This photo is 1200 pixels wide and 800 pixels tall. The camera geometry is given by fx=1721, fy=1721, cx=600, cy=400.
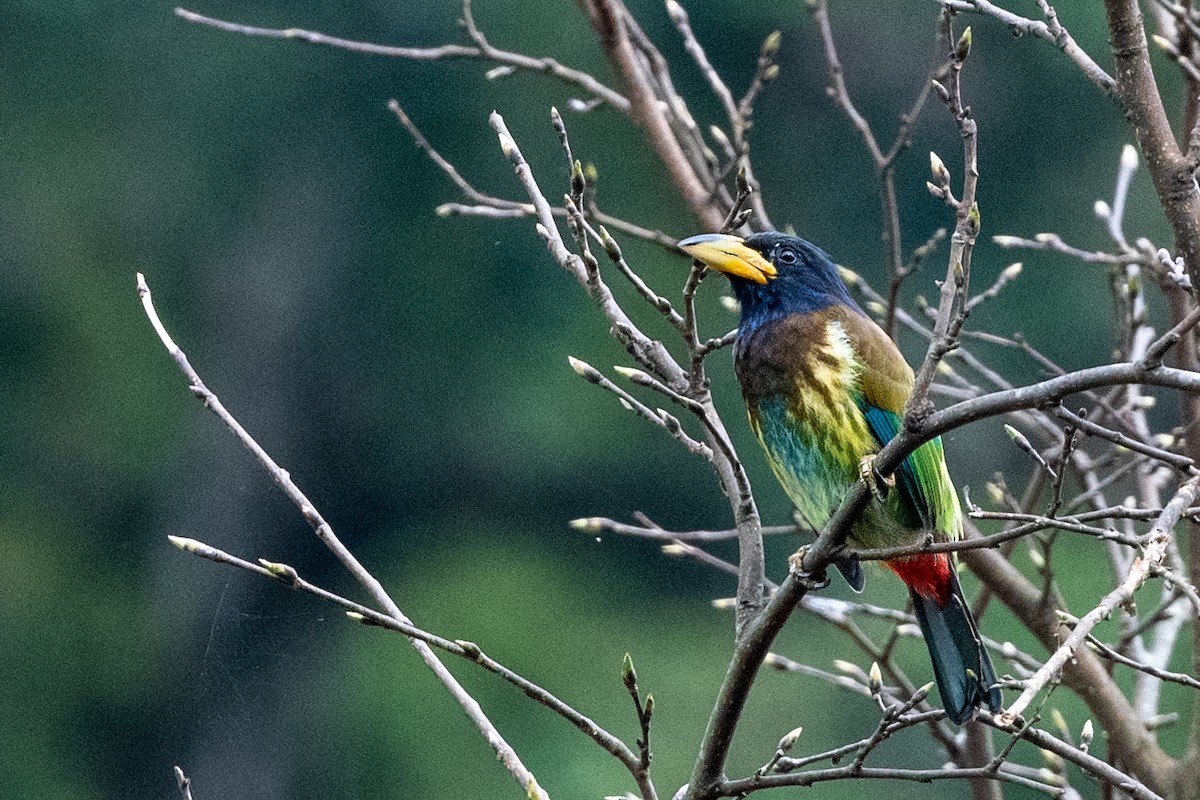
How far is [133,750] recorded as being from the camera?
1222 centimetres

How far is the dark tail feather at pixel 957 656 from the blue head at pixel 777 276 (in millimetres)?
648

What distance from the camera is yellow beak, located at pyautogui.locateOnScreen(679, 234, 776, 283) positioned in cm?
330

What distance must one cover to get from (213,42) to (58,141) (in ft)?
4.81

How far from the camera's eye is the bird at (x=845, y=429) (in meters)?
3.27

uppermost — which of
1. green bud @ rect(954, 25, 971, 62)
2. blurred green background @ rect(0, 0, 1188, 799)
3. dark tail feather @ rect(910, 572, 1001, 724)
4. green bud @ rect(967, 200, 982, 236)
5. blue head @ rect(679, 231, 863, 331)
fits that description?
green bud @ rect(954, 25, 971, 62)

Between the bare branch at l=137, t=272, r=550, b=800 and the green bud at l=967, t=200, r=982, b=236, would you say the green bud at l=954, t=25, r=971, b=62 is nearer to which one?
the green bud at l=967, t=200, r=982, b=236

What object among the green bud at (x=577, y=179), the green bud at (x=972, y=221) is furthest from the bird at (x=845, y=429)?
the green bud at (x=972, y=221)

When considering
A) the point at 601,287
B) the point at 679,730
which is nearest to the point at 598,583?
the point at 679,730

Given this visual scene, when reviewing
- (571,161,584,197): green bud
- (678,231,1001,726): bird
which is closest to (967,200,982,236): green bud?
(571,161,584,197): green bud

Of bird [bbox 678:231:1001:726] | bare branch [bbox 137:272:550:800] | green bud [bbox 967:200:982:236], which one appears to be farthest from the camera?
bird [bbox 678:231:1001:726]

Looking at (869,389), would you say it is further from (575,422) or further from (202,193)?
(202,193)

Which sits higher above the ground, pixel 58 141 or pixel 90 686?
pixel 58 141

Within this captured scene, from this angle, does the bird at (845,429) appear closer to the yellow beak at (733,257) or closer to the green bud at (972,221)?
the yellow beak at (733,257)

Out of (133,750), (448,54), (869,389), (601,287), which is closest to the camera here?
(601,287)
